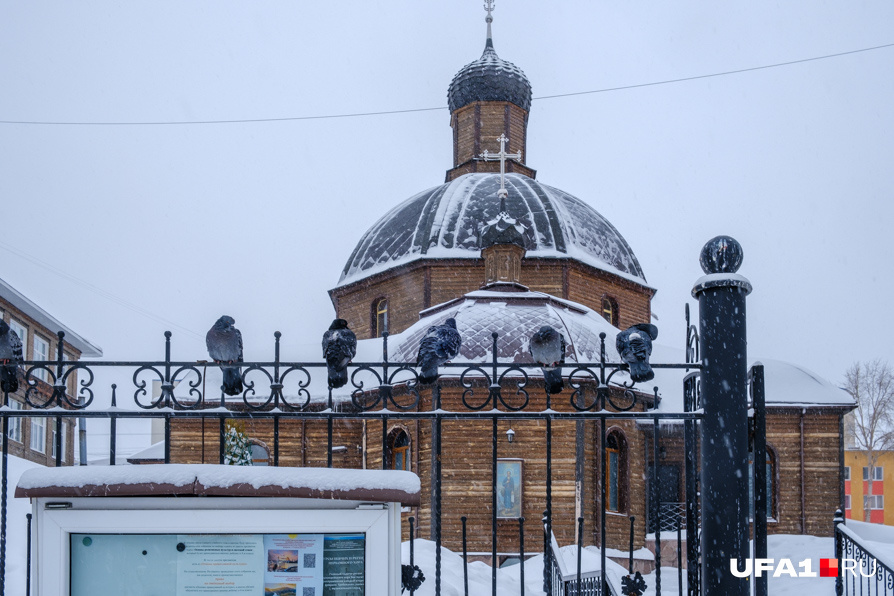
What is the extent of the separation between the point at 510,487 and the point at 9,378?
43.1 feet

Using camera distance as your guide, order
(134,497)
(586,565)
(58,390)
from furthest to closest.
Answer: (586,565)
(58,390)
(134,497)

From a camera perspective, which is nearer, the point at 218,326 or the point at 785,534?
the point at 218,326

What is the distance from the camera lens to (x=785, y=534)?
21.1 meters

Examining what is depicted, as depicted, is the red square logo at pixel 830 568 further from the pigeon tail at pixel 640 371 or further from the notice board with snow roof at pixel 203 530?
the notice board with snow roof at pixel 203 530

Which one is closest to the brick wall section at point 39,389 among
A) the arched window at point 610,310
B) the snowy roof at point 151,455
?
the snowy roof at point 151,455

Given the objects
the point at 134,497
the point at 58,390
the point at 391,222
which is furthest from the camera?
the point at 391,222

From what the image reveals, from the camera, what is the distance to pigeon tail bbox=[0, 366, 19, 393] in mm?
5172

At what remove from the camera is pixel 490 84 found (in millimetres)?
25781

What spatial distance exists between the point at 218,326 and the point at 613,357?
14.0 metres

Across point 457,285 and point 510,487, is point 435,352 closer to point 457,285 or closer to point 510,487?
point 510,487

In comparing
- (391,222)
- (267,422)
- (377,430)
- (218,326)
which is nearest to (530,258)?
(391,222)

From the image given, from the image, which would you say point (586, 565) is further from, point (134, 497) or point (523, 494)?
point (134, 497)

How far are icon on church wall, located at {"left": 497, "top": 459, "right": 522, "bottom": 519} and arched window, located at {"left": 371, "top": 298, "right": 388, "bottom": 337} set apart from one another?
6.14 m

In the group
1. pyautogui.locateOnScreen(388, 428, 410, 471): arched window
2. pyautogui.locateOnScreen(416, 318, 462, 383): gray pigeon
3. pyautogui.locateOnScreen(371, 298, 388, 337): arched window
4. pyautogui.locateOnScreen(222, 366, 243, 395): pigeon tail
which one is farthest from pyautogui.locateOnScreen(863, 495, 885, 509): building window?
pyautogui.locateOnScreen(222, 366, 243, 395): pigeon tail
